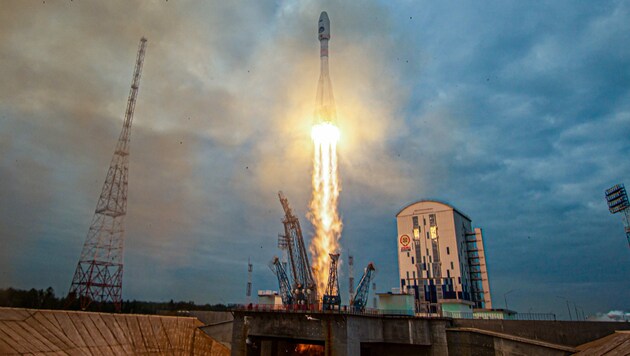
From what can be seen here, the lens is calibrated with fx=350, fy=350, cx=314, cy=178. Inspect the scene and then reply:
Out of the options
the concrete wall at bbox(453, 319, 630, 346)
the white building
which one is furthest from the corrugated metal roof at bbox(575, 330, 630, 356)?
the white building

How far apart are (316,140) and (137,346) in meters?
35.4

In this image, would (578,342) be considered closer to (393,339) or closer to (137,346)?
(393,339)

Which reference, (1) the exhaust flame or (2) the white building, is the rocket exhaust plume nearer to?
(1) the exhaust flame

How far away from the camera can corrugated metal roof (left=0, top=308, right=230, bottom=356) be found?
2651cm

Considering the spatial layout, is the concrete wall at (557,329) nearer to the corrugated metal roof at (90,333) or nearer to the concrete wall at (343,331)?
the concrete wall at (343,331)

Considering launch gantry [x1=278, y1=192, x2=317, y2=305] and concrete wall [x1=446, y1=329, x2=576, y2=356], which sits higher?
launch gantry [x1=278, y1=192, x2=317, y2=305]

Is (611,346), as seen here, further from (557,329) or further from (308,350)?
(308,350)

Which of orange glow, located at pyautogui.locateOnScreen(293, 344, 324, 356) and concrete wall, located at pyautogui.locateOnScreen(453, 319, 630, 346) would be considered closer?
concrete wall, located at pyautogui.locateOnScreen(453, 319, 630, 346)

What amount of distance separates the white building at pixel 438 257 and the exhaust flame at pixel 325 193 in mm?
31286

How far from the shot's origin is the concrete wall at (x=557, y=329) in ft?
110

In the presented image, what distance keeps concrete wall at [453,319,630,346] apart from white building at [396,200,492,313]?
34.2 meters

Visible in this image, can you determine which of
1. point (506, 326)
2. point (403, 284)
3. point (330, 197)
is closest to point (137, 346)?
point (330, 197)

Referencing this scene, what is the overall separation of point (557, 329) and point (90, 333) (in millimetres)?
45385

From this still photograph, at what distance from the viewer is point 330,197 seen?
178 feet
